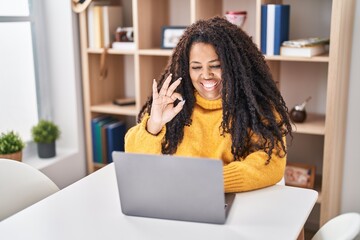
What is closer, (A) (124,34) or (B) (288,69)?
(B) (288,69)

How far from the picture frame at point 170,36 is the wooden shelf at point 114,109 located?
428 millimetres

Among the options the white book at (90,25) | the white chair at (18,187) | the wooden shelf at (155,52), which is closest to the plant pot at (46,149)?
the white book at (90,25)

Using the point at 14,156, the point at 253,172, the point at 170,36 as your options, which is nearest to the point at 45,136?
the point at 14,156

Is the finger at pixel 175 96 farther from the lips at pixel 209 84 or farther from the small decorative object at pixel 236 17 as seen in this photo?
the small decorative object at pixel 236 17

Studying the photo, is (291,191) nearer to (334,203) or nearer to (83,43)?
(334,203)

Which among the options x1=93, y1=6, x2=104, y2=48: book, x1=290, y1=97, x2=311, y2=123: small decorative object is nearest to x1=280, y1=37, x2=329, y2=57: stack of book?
x1=290, y1=97, x2=311, y2=123: small decorative object

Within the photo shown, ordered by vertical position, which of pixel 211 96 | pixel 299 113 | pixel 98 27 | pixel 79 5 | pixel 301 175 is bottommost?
pixel 301 175

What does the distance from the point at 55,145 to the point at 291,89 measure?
4.63 ft

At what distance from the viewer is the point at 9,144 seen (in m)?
2.43

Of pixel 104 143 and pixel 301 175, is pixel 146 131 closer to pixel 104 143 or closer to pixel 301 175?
pixel 301 175

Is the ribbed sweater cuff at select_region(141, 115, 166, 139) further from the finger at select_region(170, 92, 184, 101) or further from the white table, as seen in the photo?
the white table

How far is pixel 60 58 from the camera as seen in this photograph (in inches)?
114

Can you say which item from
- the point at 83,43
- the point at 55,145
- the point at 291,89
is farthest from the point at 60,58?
the point at 291,89

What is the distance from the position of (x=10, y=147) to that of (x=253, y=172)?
1.44m
